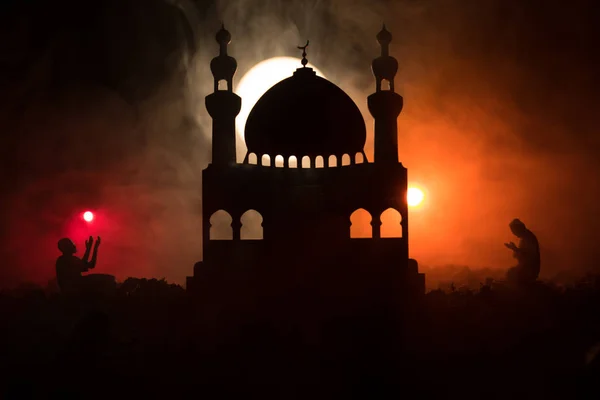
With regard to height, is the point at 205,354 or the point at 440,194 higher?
the point at 440,194

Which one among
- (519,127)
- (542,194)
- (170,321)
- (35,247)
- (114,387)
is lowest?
(114,387)

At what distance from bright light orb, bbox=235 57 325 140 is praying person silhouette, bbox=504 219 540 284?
8533mm

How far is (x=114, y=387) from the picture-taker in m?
10.5

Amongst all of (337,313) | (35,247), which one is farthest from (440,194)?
(35,247)

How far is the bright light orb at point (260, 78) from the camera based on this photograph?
18312 millimetres

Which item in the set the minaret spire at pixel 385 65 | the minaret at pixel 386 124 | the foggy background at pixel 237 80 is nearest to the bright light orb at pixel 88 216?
the foggy background at pixel 237 80

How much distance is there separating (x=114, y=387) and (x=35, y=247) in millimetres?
10589

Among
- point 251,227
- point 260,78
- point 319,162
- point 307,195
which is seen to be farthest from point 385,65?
point 251,227

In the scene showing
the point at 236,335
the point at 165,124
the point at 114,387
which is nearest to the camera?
the point at 114,387

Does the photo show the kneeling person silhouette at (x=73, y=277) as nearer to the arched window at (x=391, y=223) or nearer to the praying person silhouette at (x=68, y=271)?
the praying person silhouette at (x=68, y=271)

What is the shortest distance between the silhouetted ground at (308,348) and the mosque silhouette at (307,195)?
0.69 metres

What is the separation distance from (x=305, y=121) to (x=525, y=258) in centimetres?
693

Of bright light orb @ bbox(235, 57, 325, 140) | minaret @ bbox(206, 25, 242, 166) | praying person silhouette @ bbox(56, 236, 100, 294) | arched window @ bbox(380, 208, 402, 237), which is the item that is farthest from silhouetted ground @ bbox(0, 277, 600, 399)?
bright light orb @ bbox(235, 57, 325, 140)

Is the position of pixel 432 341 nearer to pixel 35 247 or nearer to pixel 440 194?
pixel 440 194
